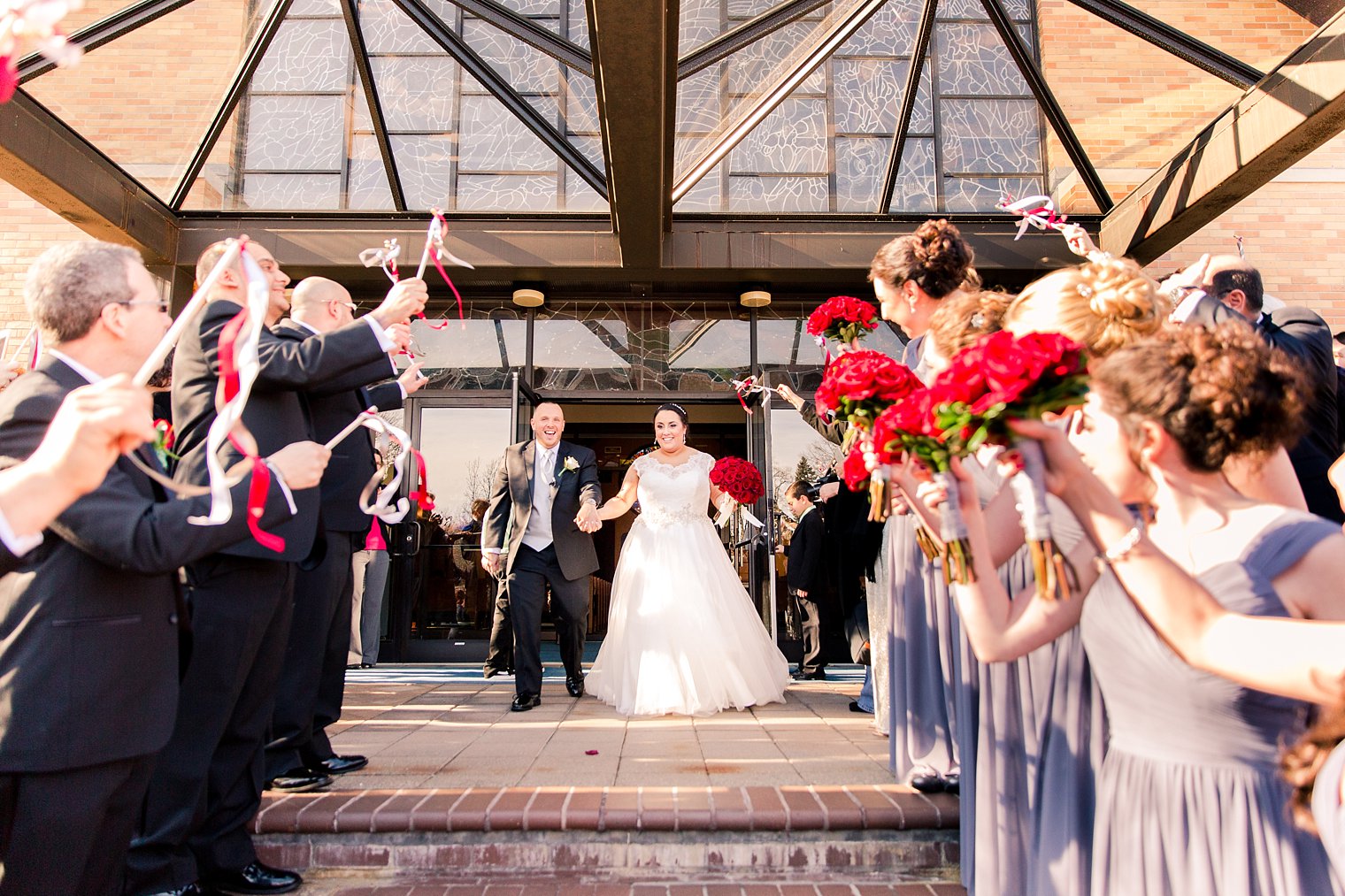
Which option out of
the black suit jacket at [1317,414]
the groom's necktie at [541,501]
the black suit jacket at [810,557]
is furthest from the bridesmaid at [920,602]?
the black suit jacket at [810,557]

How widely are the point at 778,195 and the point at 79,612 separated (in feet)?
21.8

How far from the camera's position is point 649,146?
16.9ft

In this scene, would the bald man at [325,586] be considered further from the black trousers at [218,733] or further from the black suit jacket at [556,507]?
the black suit jacket at [556,507]

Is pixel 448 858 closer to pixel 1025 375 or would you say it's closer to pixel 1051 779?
pixel 1051 779

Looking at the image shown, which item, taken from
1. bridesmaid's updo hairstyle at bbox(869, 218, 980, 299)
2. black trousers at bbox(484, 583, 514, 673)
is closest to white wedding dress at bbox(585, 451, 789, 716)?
black trousers at bbox(484, 583, 514, 673)

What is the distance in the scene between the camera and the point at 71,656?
5.84 feet

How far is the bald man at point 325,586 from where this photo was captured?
11.0 ft

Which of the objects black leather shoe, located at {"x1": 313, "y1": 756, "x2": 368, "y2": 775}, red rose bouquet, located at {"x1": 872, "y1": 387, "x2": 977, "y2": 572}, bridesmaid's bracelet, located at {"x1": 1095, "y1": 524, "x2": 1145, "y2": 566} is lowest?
black leather shoe, located at {"x1": 313, "y1": 756, "x2": 368, "y2": 775}

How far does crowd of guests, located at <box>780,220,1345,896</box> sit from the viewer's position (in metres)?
1.31

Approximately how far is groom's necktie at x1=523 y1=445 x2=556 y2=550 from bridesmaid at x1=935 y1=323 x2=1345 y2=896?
435 cm

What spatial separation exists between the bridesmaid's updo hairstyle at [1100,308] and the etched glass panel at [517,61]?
574cm

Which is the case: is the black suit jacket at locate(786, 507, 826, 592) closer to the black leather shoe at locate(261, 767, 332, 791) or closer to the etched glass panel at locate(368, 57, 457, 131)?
the black leather shoe at locate(261, 767, 332, 791)

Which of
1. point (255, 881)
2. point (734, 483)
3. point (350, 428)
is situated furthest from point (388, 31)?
point (255, 881)

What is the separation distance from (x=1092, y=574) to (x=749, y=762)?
2.37 metres
